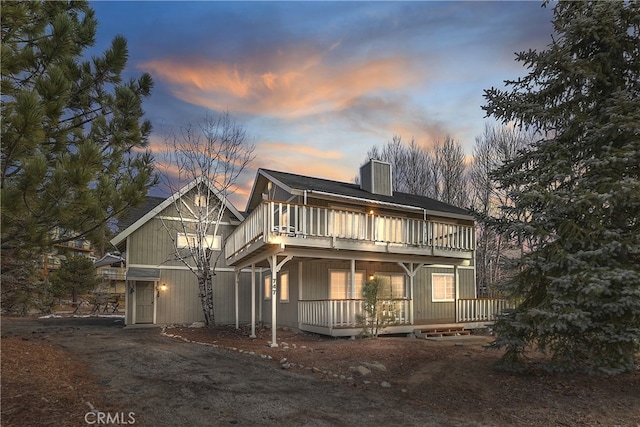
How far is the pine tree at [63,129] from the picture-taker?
546 centimetres

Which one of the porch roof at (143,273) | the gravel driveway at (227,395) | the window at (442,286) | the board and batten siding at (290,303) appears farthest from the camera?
the window at (442,286)

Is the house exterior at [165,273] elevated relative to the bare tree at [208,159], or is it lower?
lower

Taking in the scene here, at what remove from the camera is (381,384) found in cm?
801

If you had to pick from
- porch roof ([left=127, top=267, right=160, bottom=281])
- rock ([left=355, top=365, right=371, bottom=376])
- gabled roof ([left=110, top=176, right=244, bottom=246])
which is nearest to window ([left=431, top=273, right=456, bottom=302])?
gabled roof ([left=110, top=176, right=244, bottom=246])

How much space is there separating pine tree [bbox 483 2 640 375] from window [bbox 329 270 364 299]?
8.27 meters

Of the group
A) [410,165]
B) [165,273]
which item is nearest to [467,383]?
[165,273]

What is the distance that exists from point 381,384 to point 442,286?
40.6ft

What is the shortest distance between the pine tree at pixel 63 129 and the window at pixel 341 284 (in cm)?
949

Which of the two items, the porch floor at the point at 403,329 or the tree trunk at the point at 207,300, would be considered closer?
the porch floor at the point at 403,329

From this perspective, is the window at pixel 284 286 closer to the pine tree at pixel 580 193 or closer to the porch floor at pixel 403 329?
the porch floor at pixel 403 329

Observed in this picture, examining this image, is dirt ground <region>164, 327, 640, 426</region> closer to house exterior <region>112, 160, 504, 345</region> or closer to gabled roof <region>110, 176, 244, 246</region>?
house exterior <region>112, 160, 504, 345</region>

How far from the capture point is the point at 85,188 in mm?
5719

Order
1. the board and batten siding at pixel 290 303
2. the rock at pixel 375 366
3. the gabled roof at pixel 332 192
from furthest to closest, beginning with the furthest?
the board and batten siding at pixel 290 303
the gabled roof at pixel 332 192
the rock at pixel 375 366

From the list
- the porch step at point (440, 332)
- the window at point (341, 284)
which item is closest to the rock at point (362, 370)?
the porch step at point (440, 332)
